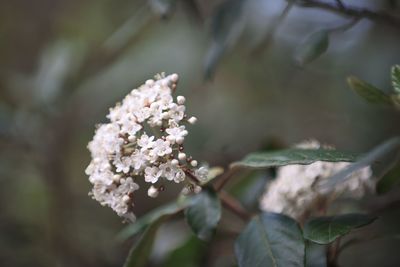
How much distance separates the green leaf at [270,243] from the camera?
954mm

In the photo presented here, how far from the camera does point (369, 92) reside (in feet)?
3.34

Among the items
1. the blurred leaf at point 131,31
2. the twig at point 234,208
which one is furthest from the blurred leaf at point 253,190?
the blurred leaf at point 131,31

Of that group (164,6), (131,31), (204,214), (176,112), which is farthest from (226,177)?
(131,31)

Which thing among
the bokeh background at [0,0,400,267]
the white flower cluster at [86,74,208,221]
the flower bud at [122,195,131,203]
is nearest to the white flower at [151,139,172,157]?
the white flower cluster at [86,74,208,221]

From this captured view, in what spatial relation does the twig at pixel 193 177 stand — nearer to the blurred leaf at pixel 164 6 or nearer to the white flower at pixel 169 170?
the white flower at pixel 169 170

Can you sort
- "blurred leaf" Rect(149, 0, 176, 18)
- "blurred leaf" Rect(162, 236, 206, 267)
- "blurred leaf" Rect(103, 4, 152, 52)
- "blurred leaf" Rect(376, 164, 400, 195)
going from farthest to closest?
"blurred leaf" Rect(103, 4, 152, 52), "blurred leaf" Rect(162, 236, 206, 267), "blurred leaf" Rect(149, 0, 176, 18), "blurred leaf" Rect(376, 164, 400, 195)

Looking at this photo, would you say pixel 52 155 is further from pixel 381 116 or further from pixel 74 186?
pixel 381 116

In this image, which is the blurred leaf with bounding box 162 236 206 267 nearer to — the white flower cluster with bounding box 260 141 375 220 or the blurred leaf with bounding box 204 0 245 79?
the white flower cluster with bounding box 260 141 375 220

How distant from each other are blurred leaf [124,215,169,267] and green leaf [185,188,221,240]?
9cm

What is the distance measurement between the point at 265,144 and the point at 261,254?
614mm

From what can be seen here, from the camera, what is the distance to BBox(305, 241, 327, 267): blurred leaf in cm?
108

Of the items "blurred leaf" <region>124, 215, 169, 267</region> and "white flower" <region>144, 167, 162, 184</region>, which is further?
"blurred leaf" <region>124, 215, 169, 267</region>

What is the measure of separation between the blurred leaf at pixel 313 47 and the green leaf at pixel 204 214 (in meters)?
0.39

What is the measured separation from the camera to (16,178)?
246 centimetres
